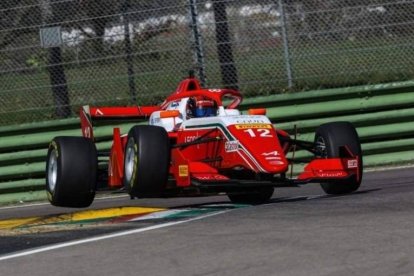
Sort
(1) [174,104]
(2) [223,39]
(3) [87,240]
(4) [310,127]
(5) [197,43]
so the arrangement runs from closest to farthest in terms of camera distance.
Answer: (3) [87,240], (1) [174,104], (4) [310,127], (2) [223,39], (5) [197,43]

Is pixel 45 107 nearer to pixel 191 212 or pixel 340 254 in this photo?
pixel 191 212

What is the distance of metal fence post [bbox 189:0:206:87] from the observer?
13.9 m

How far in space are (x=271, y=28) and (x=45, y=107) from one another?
3239mm

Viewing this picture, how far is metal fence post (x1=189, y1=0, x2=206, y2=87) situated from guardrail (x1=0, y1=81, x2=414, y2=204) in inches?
31.0

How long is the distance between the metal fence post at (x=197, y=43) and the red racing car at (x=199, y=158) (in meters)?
3.10

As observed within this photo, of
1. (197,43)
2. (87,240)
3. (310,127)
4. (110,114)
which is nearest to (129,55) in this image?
(197,43)

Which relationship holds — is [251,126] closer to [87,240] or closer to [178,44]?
[87,240]

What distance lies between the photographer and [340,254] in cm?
637

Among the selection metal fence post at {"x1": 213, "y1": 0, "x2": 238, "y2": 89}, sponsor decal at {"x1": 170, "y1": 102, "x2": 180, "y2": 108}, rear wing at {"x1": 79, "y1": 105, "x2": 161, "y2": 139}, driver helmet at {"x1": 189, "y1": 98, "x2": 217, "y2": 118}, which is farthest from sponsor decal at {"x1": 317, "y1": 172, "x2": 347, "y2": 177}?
metal fence post at {"x1": 213, "y1": 0, "x2": 238, "y2": 89}

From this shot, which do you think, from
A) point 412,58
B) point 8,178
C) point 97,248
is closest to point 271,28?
point 412,58

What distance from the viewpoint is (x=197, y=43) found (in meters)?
14.0

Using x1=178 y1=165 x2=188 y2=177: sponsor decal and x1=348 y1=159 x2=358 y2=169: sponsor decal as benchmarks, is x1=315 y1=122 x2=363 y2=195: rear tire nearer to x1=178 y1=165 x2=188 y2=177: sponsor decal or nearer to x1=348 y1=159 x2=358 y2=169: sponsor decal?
x1=348 y1=159 x2=358 y2=169: sponsor decal

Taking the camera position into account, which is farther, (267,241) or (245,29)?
(245,29)

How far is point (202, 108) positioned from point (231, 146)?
928mm
